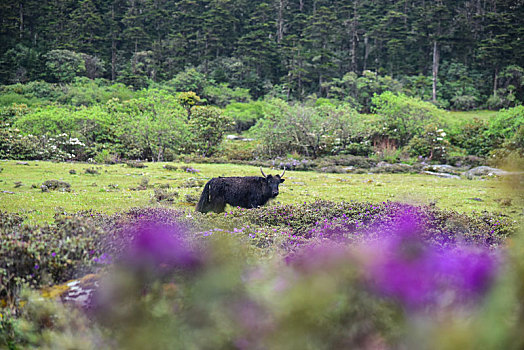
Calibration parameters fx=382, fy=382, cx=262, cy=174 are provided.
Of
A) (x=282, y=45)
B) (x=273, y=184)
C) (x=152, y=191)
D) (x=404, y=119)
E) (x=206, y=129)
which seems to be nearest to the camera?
(x=273, y=184)

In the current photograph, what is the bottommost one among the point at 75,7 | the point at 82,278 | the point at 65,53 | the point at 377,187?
the point at 377,187

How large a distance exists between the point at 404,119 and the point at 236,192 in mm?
20593

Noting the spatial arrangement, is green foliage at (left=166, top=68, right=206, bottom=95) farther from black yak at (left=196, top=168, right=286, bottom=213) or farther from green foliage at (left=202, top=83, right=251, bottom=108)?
black yak at (left=196, top=168, right=286, bottom=213)

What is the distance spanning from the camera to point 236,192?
27.3ft

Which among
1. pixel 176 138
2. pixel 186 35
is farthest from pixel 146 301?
pixel 186 35

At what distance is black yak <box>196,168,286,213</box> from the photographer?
26.0 ft

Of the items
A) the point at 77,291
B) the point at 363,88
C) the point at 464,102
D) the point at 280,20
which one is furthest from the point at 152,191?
the point at 280,20

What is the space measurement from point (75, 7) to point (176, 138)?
51.9m

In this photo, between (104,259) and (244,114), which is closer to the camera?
(104,259)

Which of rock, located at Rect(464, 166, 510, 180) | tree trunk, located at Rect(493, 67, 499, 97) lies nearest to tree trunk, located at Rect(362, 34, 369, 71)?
tree trunk, located at Rect(493, 67, 499, 97)

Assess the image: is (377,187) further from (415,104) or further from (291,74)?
(291,74)

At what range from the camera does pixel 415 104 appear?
25500mm

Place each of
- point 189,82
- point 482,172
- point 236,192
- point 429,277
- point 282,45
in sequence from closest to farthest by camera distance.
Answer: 1. point 429,277
2. point 236,192
3. point 482,172
4. point 189,82
5. point 282,45

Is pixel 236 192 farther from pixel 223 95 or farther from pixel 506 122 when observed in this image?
pixel 223 95
